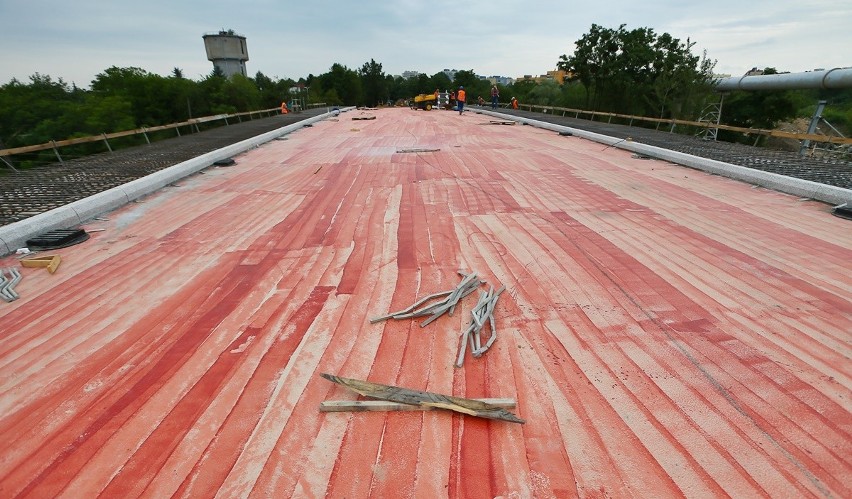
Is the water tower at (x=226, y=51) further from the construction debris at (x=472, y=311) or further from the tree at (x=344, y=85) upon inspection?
the construction debris at (x=472, y=311)

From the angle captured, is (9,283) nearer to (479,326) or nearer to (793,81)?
(479,326)

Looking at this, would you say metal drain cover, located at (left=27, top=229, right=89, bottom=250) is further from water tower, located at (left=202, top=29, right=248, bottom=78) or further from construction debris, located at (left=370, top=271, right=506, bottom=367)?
water tower, located at (left=202, top=29, right=248, bottom=78)

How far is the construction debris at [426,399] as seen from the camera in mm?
2252

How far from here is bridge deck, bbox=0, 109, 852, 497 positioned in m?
1.96

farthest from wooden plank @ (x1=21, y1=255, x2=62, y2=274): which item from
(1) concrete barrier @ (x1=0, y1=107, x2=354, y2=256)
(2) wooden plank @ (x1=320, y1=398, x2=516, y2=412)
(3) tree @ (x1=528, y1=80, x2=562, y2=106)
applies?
(3) tree @ (x1=528, y1=80, x2=562, y2=106)

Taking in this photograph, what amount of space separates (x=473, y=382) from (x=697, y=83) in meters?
27.6

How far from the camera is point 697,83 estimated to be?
76.2 feet

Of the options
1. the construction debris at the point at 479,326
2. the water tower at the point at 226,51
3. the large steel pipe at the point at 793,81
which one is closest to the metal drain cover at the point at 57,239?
the construction debris at the point at 479,326

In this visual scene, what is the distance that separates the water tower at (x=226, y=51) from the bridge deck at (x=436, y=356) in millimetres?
64743

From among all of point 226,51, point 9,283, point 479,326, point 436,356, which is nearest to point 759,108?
point 479,326

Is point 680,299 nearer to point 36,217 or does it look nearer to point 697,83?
point 36,217

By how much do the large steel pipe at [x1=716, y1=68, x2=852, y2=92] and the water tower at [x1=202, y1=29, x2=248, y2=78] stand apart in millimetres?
58251

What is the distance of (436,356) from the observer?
9.04 feet

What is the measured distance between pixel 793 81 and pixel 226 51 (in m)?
65.1
